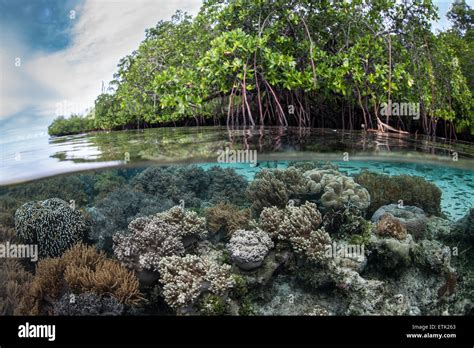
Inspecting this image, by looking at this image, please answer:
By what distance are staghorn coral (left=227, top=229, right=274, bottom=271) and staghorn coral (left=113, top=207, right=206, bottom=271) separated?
62cm

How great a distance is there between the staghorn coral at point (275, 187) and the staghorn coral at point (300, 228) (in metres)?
0.36

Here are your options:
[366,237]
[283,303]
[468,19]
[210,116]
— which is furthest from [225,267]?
[468,19]

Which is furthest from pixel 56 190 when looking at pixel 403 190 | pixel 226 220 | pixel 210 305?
pixel 403 190

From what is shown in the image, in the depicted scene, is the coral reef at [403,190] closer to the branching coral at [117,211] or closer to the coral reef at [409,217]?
the coral reef at [409,217]

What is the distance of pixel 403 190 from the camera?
6.40 metres

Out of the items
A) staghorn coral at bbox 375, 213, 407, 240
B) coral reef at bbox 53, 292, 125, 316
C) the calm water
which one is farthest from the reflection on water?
coral reef at bbox 53, 292, 125, 316

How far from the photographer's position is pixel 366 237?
5113mm

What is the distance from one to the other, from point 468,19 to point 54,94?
646 centimetres

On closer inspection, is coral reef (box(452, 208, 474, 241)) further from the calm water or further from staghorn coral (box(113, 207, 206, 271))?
staghorn coral (box(113, 207, 206, 271))

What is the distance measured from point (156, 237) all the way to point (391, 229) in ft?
10.5

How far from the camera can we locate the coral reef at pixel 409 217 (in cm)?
556

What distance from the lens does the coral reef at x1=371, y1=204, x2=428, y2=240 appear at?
5.56 metres

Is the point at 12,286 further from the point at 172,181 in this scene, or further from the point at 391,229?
the point at 391,229

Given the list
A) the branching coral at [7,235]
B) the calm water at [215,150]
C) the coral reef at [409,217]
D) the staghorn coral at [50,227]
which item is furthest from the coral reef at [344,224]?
the branching coral at [7,235]
